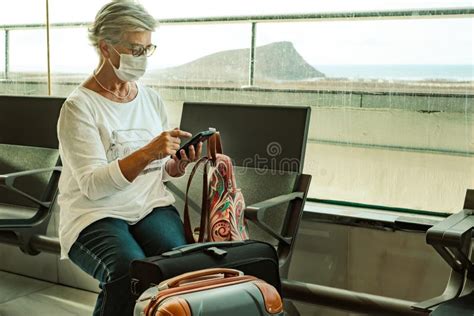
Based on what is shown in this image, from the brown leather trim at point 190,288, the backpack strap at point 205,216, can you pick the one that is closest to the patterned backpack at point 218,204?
the backpack strap at point 205,216

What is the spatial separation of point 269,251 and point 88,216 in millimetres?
607

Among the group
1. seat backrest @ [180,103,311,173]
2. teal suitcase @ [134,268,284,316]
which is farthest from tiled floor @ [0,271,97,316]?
teal suitcase @ [134,268,284,316]

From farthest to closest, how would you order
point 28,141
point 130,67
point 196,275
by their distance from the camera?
point 28,141, point 130,67, point 196,275

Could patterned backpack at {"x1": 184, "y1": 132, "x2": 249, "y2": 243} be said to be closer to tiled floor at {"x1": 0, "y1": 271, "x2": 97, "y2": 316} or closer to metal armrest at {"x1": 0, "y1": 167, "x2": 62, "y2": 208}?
metal armrest at {"x1": 0, "y1": 167, "x2": 62, "y2": 208}

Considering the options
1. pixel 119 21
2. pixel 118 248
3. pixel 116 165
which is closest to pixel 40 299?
pixel 118 248

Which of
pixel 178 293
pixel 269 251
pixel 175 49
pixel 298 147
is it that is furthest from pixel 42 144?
pixel 178 293

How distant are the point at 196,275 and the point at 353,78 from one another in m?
1.25

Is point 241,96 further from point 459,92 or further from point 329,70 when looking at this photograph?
point 459,92

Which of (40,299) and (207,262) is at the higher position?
(207,262)

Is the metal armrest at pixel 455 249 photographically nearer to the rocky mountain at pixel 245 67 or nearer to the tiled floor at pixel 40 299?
the rocky mountain at pixel 245 67

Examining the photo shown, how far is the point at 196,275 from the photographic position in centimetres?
176

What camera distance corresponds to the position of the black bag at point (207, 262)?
184cm

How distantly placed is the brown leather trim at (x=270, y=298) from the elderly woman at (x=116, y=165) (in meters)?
0.49

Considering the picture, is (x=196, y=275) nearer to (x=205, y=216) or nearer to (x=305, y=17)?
(x=205, y=216)
